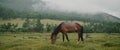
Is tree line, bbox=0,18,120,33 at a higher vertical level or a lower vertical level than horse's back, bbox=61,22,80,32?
lower

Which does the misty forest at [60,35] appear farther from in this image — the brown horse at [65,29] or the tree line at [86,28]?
the brown horse at [65,29]

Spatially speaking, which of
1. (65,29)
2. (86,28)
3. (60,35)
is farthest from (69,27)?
(86,28)

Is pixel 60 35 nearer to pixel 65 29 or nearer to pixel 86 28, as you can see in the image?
pixel 86 28

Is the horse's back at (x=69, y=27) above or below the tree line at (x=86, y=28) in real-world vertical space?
above

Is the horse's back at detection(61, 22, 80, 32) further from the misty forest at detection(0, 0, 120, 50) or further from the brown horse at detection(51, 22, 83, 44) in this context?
the misty forest at detection(0, 0, 120, 50)

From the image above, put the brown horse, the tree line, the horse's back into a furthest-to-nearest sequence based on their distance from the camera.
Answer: the tree line
the horse's back
the brown horse

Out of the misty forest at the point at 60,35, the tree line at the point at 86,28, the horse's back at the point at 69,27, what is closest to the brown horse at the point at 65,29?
the horse's back at the point at 69,27

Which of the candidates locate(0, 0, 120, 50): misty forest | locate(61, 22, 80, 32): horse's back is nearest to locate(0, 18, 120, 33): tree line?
locate(0, 0, 120, 50): misty forest

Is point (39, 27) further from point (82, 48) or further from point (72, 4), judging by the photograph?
point (82, 48)

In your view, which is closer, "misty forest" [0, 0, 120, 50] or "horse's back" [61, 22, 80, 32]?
"misty forest" [0, 0, 120, 50]

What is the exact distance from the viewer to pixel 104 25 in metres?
24.9

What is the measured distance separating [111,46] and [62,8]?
11372mm

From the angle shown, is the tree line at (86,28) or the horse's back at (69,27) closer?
the horse's back at (69,27)

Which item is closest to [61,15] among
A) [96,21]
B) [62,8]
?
[62,8]
